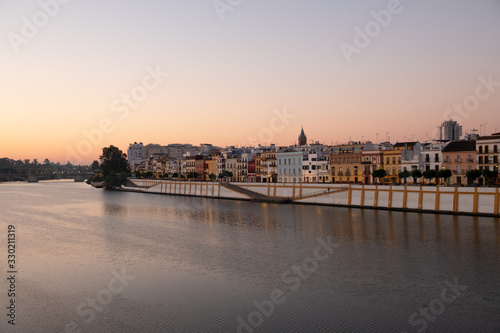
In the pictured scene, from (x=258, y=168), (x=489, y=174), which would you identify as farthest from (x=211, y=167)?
(x=489, y=174)

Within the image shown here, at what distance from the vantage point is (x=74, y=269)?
29125 mm

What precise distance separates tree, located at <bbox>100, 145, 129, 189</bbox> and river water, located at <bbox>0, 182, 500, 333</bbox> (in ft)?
333

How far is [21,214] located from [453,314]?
6048cm

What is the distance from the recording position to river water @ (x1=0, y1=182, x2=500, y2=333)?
19547mm

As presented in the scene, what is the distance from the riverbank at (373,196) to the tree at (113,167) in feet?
171

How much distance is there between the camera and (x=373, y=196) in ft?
209

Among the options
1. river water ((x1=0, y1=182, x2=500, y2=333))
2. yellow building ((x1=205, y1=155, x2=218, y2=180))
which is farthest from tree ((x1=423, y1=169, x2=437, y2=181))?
yellow building ((x1=205, y1=155, x2=218, y2=180))

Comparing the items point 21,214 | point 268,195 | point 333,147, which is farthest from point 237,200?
point 21,214

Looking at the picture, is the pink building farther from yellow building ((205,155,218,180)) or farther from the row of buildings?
yellow building ((205,155,218,180))

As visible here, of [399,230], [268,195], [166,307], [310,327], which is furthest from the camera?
[268,195]

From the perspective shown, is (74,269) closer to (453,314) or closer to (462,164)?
(453,314)

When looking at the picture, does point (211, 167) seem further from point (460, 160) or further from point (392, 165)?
point (460, 160)

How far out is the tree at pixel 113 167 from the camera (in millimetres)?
147625

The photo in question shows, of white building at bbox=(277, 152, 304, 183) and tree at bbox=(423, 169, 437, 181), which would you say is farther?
white building at bbox=(277, 152, 304, 183)
